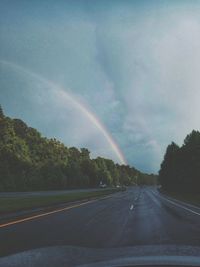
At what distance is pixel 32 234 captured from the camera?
1503cm

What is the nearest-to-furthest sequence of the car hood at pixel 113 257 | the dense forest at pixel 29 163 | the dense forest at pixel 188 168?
the car hood at pixel 113 257 < the dense forest at pixel 188 168 < the dense forest at pixel 29 163

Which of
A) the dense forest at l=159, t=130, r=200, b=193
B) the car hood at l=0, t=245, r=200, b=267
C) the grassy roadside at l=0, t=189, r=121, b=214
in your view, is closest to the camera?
the car hood at l=0, t=245, r=200, b=267

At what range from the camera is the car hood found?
3.83 meters

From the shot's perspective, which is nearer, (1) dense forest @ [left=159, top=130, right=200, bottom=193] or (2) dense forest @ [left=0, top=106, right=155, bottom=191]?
(1) dense forest @ [left=159, top=130, right=200, bottom=193]

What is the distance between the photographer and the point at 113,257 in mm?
4676

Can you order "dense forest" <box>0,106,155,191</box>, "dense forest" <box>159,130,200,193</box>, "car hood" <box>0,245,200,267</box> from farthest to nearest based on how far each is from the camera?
1. "dense forest" <box>0,106,155,191</box>
2. "dense forest" <box>159,130,200,193</box>
3. "car hood" <box>0,245,200,267</box>

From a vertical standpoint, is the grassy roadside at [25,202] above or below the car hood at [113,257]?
above

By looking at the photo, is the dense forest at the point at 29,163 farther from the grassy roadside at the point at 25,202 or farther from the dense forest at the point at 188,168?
the grassy roadside at the point at 25,202

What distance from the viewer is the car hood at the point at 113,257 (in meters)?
3.83

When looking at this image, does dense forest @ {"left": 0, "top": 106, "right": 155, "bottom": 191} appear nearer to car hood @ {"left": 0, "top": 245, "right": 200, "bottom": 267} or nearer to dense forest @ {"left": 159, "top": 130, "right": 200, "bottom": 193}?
dense forest @ {"left": 159, "top": 130, "right": 200, "bottom": 193}

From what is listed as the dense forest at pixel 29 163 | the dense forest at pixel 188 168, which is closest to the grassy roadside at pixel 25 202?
the dense forest at pixel 188 168

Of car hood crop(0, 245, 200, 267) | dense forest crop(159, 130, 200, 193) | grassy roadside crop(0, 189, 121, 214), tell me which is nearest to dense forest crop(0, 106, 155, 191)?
dense forest crop(159, 130, 200, 193)

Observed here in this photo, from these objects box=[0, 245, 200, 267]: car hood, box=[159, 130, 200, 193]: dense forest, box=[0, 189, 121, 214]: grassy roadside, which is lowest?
box=[0, 245, 200, 267]: car hood

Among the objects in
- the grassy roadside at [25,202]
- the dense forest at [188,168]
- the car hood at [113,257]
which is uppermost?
the dense forest at [188,168]
